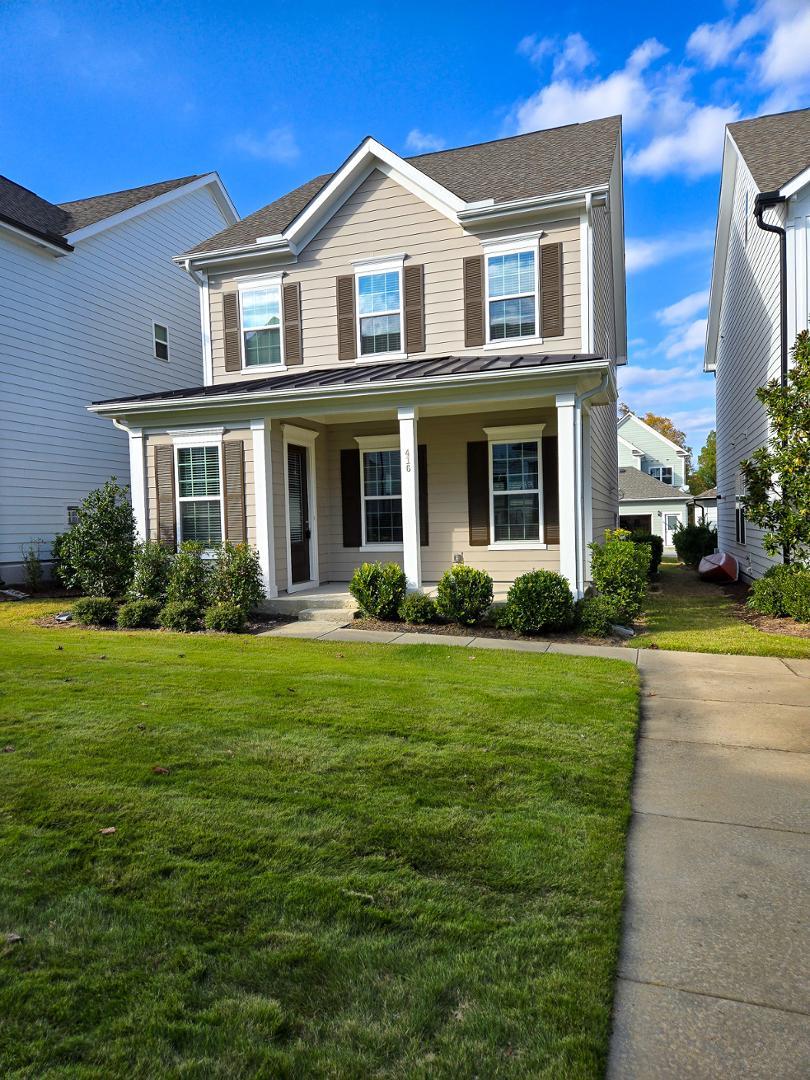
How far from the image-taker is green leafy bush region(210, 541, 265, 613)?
32.9 feet

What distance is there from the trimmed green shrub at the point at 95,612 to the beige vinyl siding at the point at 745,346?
1146 cm

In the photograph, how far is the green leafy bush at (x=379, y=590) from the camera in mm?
9562

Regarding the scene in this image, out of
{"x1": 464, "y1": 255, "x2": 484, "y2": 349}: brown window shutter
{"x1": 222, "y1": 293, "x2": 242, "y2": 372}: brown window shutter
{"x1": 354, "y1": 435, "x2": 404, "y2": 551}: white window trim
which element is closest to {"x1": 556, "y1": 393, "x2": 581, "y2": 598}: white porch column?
{"x1": 464, "y1": 255, "x2": 484, "y2": 349}: brown window shutter

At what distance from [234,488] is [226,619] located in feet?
8.31

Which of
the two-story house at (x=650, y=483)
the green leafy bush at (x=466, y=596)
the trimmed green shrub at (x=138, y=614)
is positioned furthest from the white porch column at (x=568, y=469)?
the two-story house at (x=650, y=483)

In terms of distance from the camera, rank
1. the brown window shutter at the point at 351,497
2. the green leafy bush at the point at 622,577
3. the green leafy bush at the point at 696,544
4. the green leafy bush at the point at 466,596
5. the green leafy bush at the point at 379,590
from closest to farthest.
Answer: the green leafy bush at the point at 622,577, the green leafy bush at the point at 466,596, the green leafy bush at the point at 379,590, the brown window shutter at the point at 351,497, the green leafy bush at the point at 696,544

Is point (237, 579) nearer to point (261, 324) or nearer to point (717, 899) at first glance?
point (261, 324)

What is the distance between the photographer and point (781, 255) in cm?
1098

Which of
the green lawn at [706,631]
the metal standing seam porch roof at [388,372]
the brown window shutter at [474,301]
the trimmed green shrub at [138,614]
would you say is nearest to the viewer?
the green lawn at [706,631]

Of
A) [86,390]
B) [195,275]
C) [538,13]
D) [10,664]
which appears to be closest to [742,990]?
[10,664]

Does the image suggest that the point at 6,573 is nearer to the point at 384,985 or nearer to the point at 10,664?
the point at 10,664

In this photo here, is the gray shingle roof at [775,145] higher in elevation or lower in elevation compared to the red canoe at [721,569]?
higher

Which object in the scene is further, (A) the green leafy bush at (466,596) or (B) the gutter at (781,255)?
(B) the gutter at (781,255)

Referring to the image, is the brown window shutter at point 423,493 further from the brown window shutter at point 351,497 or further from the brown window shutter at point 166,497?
the brown window shutter at point 166,497
